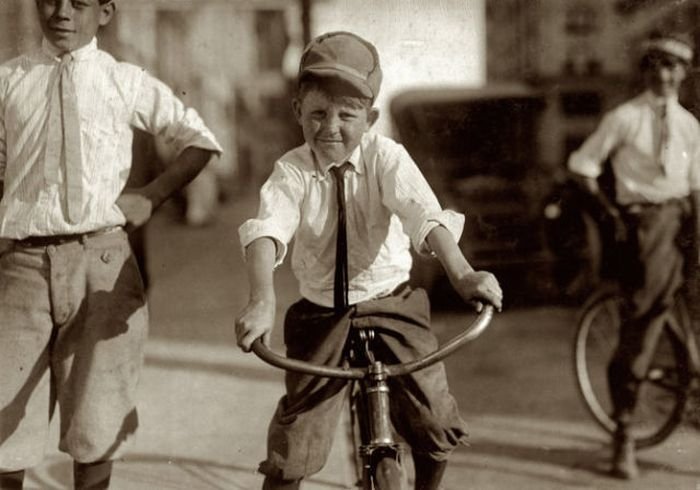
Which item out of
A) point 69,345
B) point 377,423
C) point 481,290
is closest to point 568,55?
point 69,345

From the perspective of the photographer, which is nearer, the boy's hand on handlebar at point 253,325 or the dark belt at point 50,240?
the boy's hand on handlebar at point 253,325

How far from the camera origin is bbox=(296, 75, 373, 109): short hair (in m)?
3.03

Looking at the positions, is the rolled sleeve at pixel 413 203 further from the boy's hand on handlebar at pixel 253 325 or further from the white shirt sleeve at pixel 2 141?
the white shirt sleeve at pixel 2 141

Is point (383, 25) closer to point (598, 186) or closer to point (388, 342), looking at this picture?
point (598, 186)

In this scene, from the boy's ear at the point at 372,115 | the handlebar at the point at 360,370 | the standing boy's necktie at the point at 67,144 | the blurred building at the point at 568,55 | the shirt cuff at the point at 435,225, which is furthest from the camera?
the blurred building at the point at 568,55

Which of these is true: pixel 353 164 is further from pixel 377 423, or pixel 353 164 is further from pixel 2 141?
pixel 2 141

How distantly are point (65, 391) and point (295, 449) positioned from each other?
0.85 metres

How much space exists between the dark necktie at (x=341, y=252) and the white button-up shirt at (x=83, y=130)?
2.11ft

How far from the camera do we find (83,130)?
3514 millimetres

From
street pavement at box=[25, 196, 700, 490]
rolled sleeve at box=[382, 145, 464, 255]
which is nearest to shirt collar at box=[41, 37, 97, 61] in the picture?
rolled sleeve at box=[382, 145, 464, 255]

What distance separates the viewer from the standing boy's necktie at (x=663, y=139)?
192 inches

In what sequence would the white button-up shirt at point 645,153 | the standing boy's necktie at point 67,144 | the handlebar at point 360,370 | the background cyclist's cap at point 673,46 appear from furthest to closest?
the white button-up shirt at point 645,153 < the background cyclist's cap at point 673,46 < the standing boy's necktie at point 67,144 < the handlebar at point 360,370

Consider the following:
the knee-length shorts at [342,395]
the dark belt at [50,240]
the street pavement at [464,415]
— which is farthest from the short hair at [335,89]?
the street pavement at [464,415]

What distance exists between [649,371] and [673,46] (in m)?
1.47
